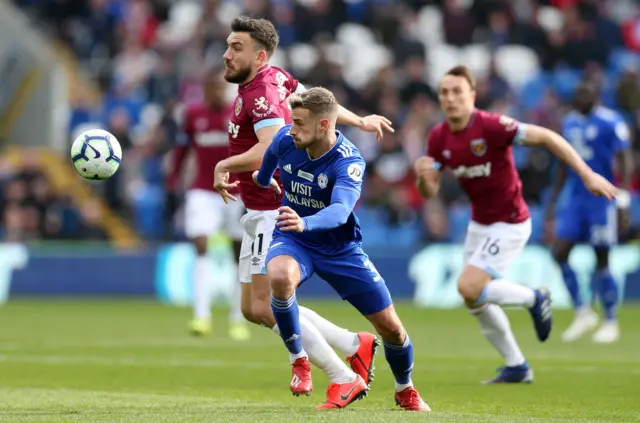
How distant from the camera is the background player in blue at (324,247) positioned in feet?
24.2

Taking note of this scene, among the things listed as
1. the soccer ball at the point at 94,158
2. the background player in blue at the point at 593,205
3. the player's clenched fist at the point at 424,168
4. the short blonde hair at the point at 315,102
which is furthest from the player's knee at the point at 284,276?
the background player in blue at the point at 593,205

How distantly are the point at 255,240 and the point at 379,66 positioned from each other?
14.9 metres

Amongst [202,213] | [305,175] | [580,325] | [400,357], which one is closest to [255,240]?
[305,175]

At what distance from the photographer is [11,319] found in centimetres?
1641

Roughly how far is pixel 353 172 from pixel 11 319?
10.1m

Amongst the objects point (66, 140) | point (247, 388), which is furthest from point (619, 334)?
point (66, 140)

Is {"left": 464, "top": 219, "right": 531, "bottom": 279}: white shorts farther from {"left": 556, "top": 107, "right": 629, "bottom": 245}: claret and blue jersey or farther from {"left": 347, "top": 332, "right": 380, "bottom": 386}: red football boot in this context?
{"left": 556, "top": 107, "right": 629, "bottom": 245}: claret and blue jersey

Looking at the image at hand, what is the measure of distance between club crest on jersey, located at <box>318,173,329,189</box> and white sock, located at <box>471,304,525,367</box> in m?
2.82

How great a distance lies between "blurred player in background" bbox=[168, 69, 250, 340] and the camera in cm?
1368

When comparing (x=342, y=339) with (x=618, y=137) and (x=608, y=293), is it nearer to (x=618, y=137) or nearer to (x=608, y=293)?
(x=608, y=293)

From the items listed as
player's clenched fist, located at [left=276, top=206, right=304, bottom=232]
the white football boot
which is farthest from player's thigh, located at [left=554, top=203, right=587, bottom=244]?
player's clenched fist, located at [left=276, top=206, right=304, bottom=232]

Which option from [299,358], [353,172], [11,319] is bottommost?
[11,319]

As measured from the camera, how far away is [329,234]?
24.8ft

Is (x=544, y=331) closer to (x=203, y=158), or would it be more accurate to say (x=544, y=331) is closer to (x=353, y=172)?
(x=353, y=172)
